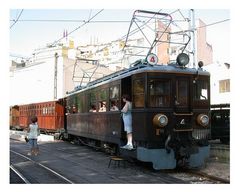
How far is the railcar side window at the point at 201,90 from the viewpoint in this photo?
10.9 metres

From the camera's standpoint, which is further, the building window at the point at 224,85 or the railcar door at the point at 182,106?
the building window at the point at 224,85

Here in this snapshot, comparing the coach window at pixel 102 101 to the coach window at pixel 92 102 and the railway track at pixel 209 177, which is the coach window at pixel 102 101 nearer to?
the coach window at pixel 92 102

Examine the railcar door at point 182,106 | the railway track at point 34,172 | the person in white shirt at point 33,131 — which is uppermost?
the railcar door at point 182,106

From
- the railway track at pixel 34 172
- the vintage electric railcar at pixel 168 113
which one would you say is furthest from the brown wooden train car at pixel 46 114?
the vintage electric railcar at pixel 168 113

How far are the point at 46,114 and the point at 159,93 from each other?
15.0 metres

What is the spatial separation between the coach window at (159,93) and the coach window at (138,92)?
0.22m

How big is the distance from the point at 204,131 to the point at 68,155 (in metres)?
5.81

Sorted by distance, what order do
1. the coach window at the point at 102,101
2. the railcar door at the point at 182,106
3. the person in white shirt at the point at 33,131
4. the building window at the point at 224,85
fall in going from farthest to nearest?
1. the building window at the point at 224,85
2. the person in white shirt at the point at 33,131
3. the coach window at the point at 102,101
4. the railcar door at the point at 182,106

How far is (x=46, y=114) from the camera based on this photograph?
24375 millimetres

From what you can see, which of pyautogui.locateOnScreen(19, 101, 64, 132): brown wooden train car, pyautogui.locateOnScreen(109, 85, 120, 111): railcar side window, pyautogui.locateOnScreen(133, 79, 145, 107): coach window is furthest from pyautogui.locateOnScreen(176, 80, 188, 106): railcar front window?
pyautogui.locateOnScreen(19, 101, 64, 132): brown wooden train car

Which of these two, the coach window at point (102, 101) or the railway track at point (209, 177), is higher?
the coach window at point (102, 101)

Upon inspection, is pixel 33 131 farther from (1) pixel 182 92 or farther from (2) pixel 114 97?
(1) pixel 182 92

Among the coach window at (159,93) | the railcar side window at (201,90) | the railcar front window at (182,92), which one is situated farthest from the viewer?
the railcar side window at (201,90)

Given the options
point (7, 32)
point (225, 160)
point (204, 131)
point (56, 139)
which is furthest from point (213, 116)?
point (7, 32)
